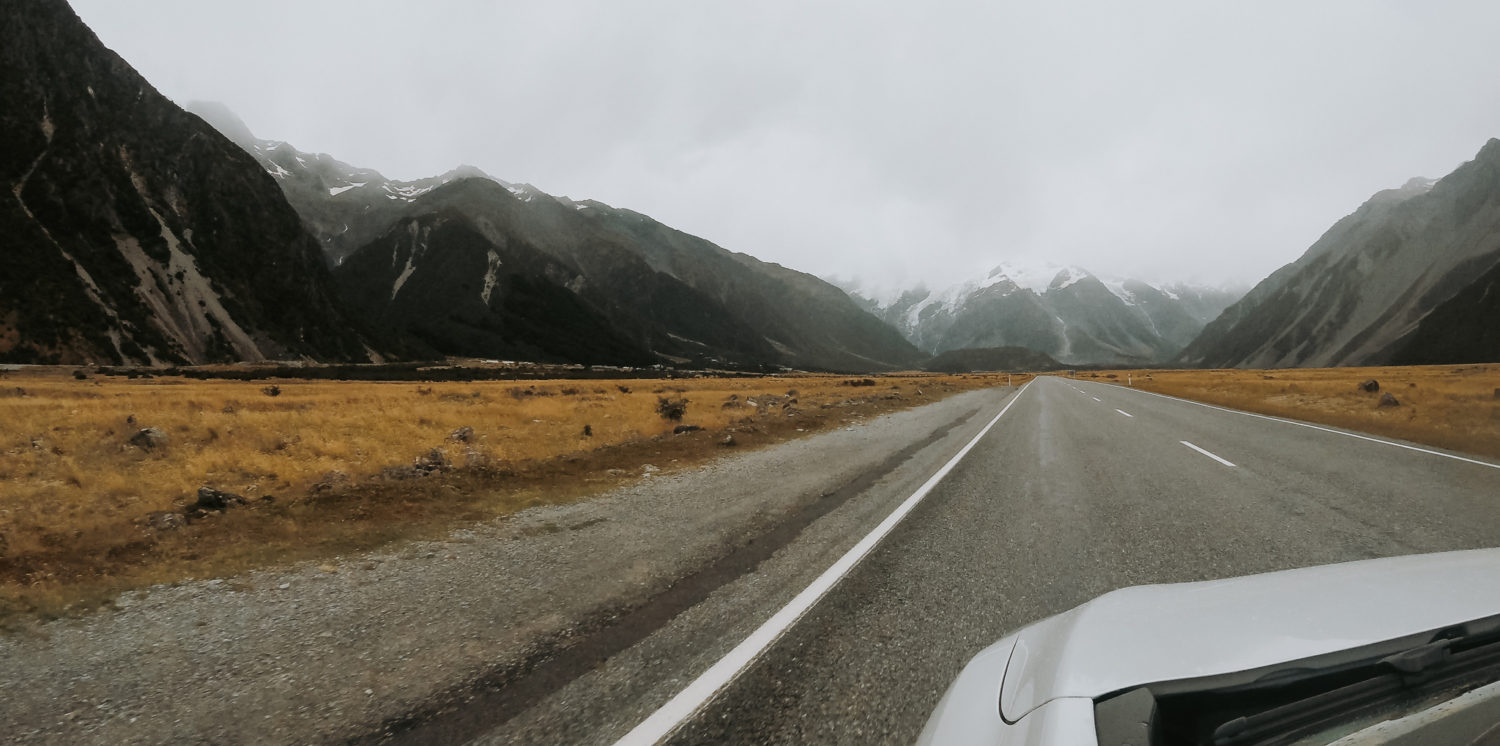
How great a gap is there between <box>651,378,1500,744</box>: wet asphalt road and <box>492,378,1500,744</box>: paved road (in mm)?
15

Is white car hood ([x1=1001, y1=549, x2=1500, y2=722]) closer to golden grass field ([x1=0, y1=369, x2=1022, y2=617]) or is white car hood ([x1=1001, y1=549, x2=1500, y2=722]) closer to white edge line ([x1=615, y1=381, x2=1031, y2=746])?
white edge line ([x1=615, y1=381, x2=1031, y2=746])

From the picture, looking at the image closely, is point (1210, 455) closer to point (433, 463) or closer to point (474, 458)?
point (474, 458)

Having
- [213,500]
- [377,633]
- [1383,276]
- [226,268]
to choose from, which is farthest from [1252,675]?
[1383,276]

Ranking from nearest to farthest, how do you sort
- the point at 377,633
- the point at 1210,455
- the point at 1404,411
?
the point at 377,633
the point at 1210,455
the point at 1404,411

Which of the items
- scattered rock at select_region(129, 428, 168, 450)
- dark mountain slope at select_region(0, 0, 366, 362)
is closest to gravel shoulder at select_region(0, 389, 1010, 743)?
scattered rock at select_region(129, 428, 168, 450)

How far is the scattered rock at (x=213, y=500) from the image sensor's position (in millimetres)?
7079

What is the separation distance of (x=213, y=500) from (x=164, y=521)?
82 cm

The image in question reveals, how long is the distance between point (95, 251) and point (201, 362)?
20.2m

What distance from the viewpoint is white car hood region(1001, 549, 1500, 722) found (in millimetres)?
1784

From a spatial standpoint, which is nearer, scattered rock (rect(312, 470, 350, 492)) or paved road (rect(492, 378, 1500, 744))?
paved road (rect(492, 378, 1500, 744))

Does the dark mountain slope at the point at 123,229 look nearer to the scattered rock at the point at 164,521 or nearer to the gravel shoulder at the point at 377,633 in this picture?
the scattered rock at the point at 164,521

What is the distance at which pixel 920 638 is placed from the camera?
11.4 ft

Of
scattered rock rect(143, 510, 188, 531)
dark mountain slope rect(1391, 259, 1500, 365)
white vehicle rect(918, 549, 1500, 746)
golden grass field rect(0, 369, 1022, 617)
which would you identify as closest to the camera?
white vehicle rect(918, 549, 1500, 746)

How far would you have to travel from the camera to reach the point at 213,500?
23.4 feet
